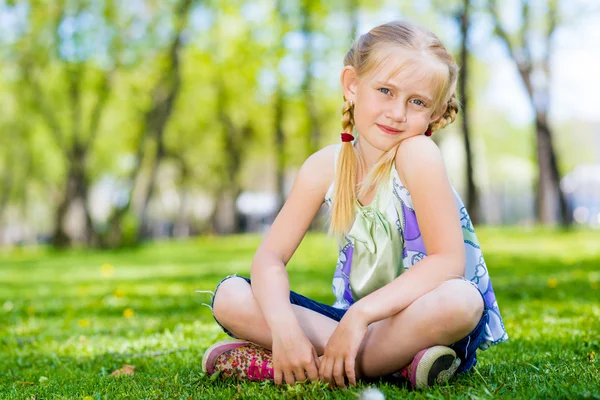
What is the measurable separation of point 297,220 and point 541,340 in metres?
1.68

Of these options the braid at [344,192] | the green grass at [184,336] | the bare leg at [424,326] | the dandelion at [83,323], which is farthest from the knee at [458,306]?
the dandelion at [83,323]

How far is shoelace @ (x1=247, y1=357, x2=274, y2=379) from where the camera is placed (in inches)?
117

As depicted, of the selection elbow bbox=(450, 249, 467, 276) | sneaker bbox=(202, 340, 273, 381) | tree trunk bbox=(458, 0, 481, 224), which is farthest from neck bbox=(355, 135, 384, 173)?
tree trunk bbox=(458, 0, 481, 224)

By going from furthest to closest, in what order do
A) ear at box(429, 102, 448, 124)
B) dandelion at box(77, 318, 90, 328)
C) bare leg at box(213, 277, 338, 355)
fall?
dandelion at box(77, 318, 90, 328)
ear at box(429, 102, 448, 124)
bare leg at box(213, 277, 338, 355)

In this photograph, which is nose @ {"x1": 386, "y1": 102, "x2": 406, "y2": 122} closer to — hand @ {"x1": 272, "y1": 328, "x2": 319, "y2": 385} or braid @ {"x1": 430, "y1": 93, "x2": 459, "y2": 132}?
braid @ {"x1": 430, "y1": 93, "x2": 459, "y2": 132}

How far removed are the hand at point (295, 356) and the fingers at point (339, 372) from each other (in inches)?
3.7

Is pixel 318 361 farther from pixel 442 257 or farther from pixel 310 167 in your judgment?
pixel 310 167

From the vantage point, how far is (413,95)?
115 inches

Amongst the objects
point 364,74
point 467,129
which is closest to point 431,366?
point 364,74

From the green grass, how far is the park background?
0.07ft

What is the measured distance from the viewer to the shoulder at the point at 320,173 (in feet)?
10.3

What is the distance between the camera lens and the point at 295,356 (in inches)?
108

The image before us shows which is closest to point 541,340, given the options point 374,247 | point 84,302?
point 374,247

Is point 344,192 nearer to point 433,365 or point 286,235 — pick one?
point 286,235
